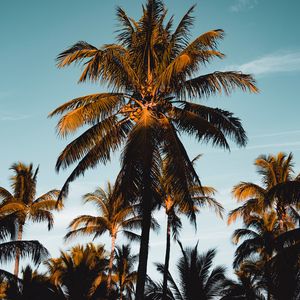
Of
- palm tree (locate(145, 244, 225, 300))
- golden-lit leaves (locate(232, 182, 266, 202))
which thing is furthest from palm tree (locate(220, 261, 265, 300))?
golden-lit leaves (locate(232, 182, 266, 202))

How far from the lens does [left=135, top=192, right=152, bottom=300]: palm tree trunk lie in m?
10.7

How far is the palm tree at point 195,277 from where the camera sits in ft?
68.1

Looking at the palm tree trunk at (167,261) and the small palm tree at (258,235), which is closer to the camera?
the palm tree trunk at (167,261)

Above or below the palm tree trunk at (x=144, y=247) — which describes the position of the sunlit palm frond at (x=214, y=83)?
above

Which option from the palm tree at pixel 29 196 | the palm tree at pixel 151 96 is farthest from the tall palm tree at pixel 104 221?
the palm tree at pixel 151 96

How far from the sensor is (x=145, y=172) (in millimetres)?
11164

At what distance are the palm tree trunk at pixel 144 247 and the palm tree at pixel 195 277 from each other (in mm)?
10123

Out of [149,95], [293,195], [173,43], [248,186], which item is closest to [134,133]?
[149,95]

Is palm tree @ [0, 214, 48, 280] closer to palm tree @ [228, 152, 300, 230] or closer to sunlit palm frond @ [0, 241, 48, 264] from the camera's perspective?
sunlit palm frond @ [0, 241, 48, 264]

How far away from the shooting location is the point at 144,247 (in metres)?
11.1

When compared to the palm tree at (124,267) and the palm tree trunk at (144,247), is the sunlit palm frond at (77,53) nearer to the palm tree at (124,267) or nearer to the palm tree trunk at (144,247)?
the palm tree trunk at (144,247)

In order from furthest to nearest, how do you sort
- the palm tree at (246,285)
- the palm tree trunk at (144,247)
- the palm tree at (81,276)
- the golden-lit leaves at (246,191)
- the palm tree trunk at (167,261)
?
the golden-lit leaves at (246,191), the palm tree at (246,285), the palm tree at (81,276), the palm tree trunk at (167,261), the palm tree trunk at (144,247)

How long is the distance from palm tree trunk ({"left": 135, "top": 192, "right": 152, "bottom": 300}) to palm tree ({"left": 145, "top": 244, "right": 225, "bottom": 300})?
33.2 feet

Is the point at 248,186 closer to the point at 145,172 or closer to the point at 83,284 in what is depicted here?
the point at 83,284
